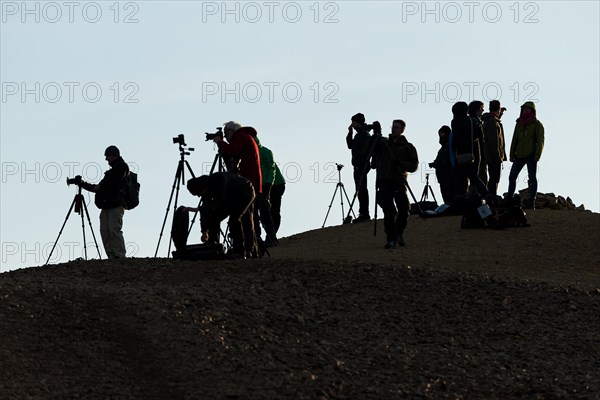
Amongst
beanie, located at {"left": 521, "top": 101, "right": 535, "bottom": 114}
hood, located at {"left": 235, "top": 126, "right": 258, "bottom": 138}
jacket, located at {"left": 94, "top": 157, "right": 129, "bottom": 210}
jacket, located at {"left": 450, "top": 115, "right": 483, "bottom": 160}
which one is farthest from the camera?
beanie, located at {"left": 521, "top": 101, "right": 535, "bottom": 114}

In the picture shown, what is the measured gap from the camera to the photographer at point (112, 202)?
22.2m

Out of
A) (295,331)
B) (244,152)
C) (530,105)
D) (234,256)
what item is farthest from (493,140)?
(295,331)

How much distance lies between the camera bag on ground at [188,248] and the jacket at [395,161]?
372 cm

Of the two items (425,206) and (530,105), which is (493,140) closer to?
(530,105)

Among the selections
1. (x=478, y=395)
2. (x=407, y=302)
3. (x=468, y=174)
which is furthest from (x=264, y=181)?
(x=478, y=395)

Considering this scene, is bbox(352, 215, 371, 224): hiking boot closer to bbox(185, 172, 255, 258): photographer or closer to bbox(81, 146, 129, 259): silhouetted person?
bbox(81, 146, 129, 259): silhouetted person

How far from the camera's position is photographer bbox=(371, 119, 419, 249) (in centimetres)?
2267

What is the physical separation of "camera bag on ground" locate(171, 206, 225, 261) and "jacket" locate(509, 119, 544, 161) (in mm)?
8809

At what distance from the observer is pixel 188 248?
20.0 m

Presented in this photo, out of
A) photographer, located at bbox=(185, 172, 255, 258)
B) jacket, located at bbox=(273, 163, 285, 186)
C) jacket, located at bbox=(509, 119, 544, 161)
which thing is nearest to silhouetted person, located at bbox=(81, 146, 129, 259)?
photographer, located at bbox=(185, 172, 255, 258)

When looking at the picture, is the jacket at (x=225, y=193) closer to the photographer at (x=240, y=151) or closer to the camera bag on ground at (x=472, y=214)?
the photographer at (x=240, y=151)

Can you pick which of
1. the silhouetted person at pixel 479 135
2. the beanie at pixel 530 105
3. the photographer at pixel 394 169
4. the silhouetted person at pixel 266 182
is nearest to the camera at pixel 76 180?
the silhouetted person at pixel 266 182

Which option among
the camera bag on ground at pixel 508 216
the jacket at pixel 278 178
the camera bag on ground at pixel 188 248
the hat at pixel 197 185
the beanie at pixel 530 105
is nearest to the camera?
the hat at pixel 197 185

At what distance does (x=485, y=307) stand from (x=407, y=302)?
0.95 m
